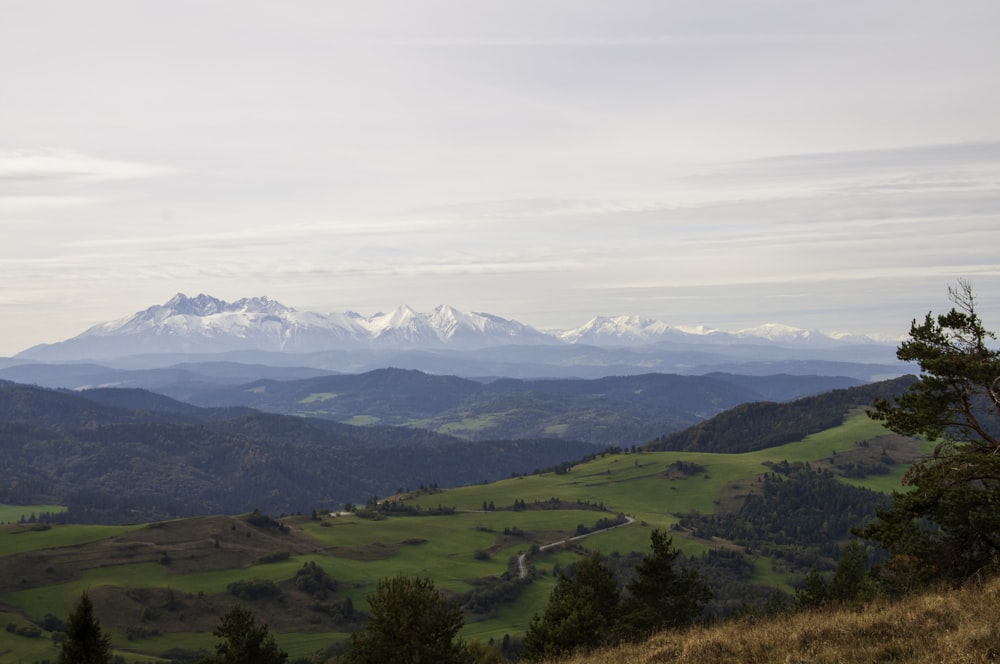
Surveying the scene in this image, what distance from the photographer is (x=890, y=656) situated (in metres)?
18.4

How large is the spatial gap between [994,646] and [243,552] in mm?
201806

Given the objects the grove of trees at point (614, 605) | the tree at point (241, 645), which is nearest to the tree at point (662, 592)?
the grove of trees at point (614, 605)

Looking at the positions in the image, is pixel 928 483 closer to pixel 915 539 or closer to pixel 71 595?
pixel 915 539

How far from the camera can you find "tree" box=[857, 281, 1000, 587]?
98.6 feet

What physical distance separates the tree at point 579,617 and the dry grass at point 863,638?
608 inches

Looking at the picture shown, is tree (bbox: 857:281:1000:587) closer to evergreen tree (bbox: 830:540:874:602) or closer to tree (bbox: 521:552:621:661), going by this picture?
tree (bbox: 521:552:621:661)

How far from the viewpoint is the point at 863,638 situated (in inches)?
→ 787

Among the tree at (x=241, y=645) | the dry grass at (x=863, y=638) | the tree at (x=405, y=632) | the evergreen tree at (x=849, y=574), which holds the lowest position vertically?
the evergreen tree at (x=849, y=574)

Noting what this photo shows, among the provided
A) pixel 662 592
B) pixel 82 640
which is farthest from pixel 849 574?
pixel 82 640

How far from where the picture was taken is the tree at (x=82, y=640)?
34938mm

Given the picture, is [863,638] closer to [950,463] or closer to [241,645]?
[950,463]

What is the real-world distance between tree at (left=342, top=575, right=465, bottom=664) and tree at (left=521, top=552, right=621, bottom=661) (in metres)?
4.81

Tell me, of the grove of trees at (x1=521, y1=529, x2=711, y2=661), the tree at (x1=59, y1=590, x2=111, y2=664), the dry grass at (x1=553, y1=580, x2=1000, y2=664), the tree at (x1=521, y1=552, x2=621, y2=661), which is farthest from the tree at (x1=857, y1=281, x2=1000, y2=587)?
the tree at (x1=59, y1=590, x2=111, y2=664)

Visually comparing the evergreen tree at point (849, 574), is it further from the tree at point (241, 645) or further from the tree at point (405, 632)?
the tree at point (241, 645)
